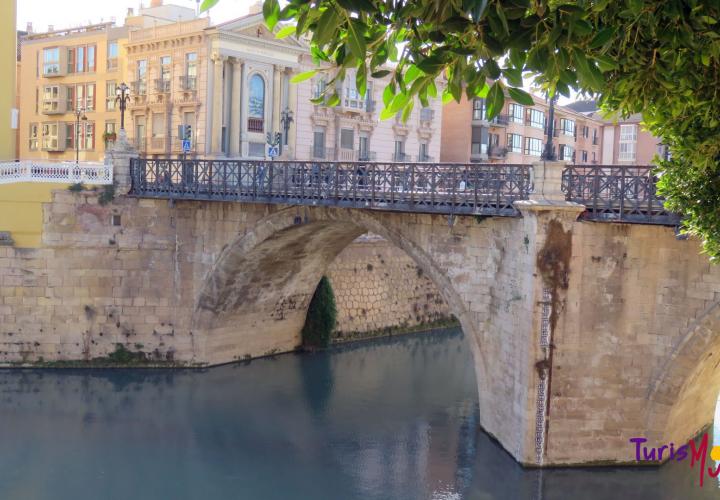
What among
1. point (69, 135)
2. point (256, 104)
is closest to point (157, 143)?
point (256, 104)

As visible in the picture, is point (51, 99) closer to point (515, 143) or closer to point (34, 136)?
point (34, 136)

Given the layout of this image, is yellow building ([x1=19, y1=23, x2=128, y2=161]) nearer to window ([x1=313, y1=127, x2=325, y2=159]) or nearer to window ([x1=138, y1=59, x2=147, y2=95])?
window ([x1=138, y1=59, x2=147, y2=95])

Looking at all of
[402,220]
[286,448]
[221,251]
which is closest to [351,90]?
[221,251]

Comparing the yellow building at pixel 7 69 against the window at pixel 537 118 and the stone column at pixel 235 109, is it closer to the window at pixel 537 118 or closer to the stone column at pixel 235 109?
the stone column at pixel 235 109

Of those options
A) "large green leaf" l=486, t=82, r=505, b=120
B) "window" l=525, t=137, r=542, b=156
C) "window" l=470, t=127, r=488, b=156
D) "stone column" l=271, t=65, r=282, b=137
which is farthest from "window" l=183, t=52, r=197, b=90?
"large green leaf" l=486, t=82, r=505, b=120

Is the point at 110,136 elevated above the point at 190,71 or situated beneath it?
situated beneath

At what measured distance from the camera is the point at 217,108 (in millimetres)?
29094

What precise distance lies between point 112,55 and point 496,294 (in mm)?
22675

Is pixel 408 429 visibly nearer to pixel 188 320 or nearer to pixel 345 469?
pixel 345 469

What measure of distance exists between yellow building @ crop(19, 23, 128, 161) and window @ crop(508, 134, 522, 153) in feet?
60.4

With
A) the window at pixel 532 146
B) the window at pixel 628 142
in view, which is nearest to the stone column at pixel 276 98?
the window at pixel 628 142

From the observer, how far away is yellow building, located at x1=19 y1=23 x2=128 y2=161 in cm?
3306

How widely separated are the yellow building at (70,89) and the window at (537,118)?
20182 mm

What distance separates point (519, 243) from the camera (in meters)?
15.0
